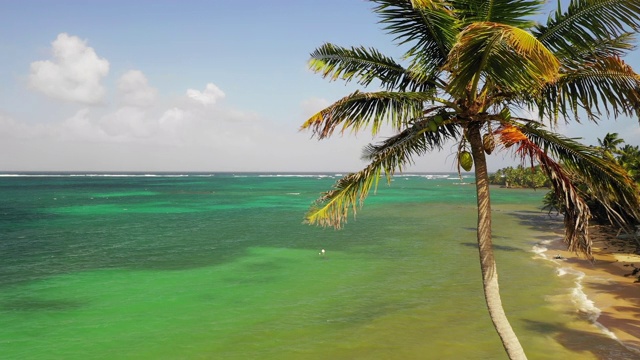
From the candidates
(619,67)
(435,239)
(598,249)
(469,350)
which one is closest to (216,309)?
(469,350)

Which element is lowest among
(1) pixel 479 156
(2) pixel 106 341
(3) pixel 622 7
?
(2) pixel 106 341

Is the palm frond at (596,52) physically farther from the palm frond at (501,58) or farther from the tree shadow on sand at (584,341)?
the tree shadow on sand at (584,341)

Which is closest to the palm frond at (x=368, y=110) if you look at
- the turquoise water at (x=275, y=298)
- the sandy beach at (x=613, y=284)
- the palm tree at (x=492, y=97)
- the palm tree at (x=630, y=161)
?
the palm tree at (x=492, y=97)

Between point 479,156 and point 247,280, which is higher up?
point 479,156

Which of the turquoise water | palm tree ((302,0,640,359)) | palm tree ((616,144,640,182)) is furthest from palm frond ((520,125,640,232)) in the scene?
palm tree ((616,144,640,182))

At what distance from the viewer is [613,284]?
18.2m

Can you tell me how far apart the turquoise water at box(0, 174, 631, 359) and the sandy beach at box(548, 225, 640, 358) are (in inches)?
31.7

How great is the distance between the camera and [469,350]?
39.4ft

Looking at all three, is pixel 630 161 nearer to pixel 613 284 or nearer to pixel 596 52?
pixel 613 284

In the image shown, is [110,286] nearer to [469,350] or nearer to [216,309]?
[216,309]

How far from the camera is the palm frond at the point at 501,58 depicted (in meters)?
4.37

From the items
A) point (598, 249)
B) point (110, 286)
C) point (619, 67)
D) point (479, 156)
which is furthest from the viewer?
point (598, 249)

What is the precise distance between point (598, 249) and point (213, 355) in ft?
82.3

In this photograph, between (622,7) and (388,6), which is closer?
(622,7)
